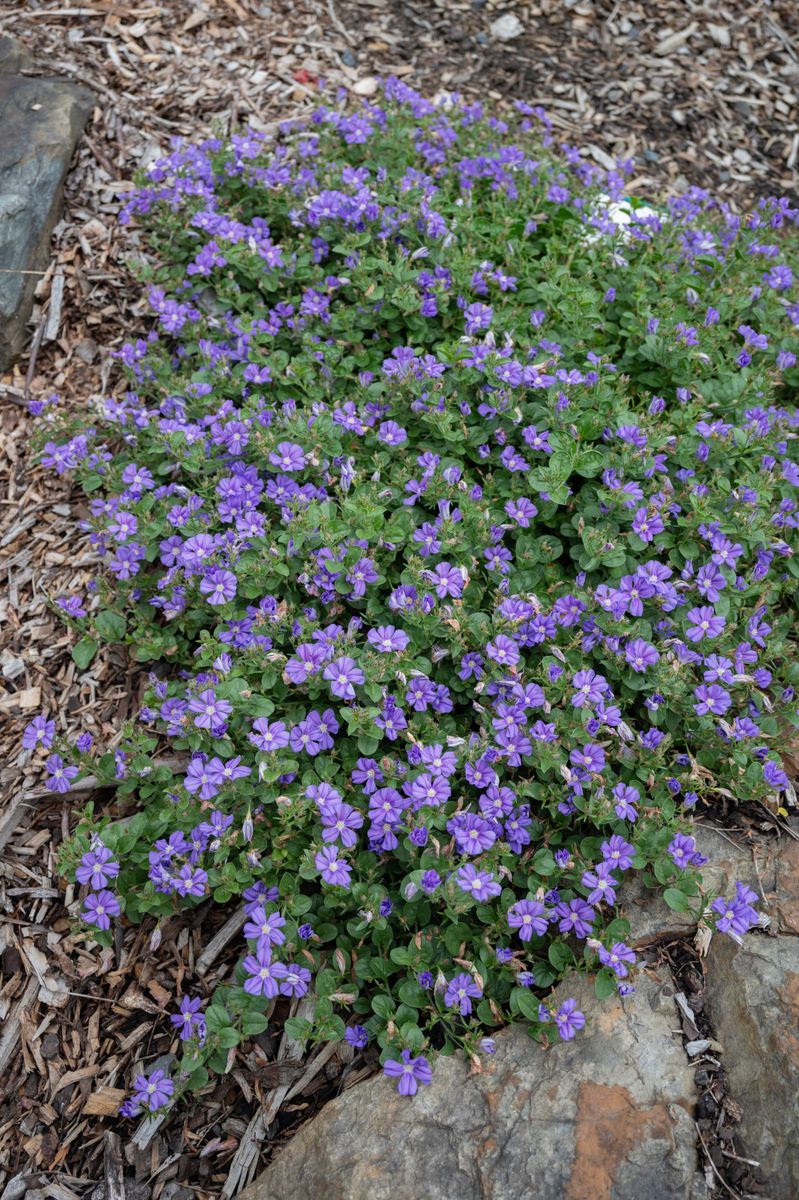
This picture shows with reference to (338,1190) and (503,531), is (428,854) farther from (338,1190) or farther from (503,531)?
(503,531)

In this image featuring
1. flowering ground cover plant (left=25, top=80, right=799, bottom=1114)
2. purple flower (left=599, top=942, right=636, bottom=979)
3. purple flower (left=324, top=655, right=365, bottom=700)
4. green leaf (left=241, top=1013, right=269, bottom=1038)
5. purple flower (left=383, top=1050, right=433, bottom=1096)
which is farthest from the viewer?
purple flower (left=324, top=655, right=365, bottom=700)

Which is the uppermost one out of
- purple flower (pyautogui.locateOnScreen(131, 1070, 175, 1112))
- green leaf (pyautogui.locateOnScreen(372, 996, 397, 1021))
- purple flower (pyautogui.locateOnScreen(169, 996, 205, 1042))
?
green leaf (pyautogui.locateOnScreen(372, 996, 397, 1021))

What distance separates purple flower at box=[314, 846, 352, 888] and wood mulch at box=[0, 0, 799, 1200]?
76 centimetres

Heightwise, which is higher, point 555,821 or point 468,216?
point 468,216

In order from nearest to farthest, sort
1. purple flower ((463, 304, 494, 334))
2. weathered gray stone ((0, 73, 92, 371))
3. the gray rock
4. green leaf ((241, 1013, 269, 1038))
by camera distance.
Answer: green leaf ((241, 1013, 269, 1038))
purple flower ((463, 304, 494, 334))
weathered gray stone ((0, 73, 92, 371))
the gray rock

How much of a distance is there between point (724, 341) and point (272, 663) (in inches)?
111

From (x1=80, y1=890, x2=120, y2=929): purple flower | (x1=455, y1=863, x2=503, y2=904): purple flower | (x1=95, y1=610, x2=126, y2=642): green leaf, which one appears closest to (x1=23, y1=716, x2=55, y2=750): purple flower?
(x1=95, y1=610, x2=126, y2=642): green leaf

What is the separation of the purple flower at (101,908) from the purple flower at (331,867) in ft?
2.66

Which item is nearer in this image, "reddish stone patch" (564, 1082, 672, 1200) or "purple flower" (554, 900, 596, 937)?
"reddish stone patch" (564, 1082, 672, 1200)

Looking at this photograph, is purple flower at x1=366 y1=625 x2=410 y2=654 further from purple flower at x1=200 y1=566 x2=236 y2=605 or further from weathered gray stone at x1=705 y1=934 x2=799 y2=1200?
weathered gray stone at x1=705 y1=934 x2=799 y2=1200

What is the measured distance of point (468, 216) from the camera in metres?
4.81

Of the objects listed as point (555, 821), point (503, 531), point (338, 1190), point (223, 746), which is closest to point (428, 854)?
point (555, 821)

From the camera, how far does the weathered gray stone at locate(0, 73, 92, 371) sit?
509cm

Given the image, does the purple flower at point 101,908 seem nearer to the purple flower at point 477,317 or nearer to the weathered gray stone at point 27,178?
the purple flower at point 477,317
